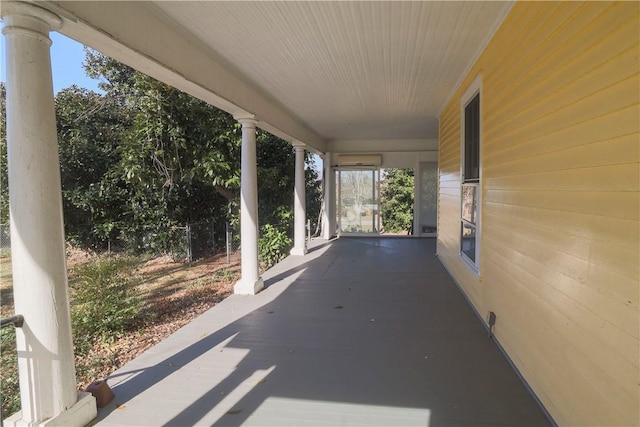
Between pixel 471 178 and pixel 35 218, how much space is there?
417cm

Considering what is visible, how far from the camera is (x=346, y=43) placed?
3.45 metres

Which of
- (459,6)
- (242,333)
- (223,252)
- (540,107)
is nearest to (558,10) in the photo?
(540,107)

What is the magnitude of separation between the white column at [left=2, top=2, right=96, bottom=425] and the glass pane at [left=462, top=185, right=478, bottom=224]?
3.78m

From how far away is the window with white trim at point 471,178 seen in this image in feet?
13.5

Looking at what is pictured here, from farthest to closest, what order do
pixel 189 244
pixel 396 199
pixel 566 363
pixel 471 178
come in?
1. pixel 396 199
2. pixel 189 244
3. pixel 471 178
4. pixel 566 363

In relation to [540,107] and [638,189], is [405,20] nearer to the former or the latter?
[540,107]

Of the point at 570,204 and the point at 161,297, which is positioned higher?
the point at 570,204

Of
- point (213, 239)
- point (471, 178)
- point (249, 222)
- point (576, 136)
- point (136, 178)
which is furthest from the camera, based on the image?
point (213, 239)

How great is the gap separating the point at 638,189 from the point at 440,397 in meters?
1.67

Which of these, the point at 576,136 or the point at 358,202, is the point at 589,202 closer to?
the point at 576,136

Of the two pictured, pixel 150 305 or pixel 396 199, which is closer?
pixel 150 305

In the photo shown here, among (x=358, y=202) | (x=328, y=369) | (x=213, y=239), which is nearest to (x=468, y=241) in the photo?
(x=328, y=369)

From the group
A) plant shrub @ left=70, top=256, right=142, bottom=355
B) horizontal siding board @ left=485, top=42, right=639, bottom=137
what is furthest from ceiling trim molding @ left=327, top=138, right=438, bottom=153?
horizontal siding board @ left=485, top=42, right=639, bottom=137

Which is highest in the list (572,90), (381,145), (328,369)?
(381,145)
